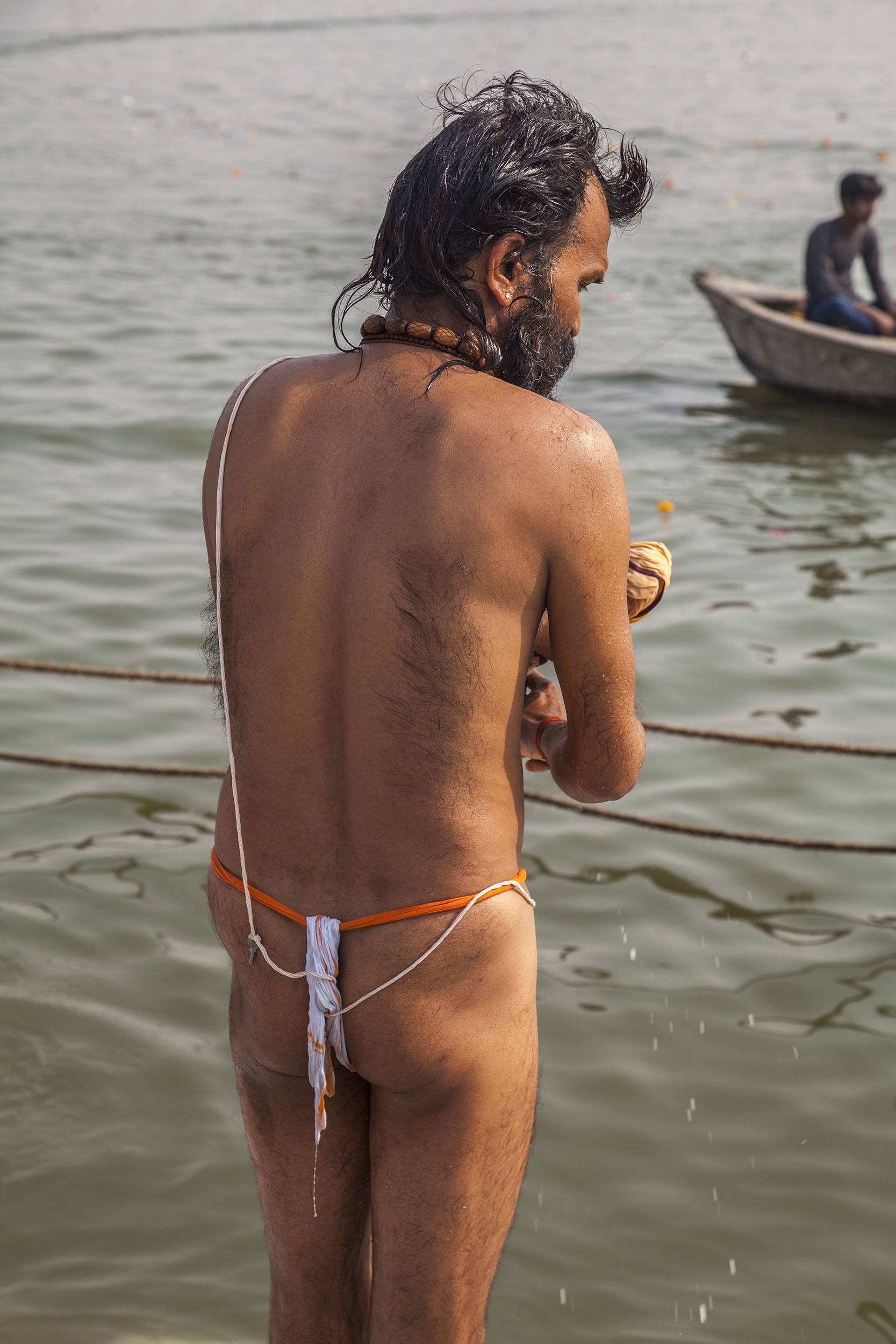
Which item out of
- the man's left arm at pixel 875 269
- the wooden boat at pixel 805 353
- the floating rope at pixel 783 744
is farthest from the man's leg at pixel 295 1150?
the man's left arm at pixel 875 269

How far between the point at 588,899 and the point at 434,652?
2.79 m

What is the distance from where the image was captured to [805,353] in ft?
31.7

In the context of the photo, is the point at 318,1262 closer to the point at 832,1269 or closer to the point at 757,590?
the point at 832,1269

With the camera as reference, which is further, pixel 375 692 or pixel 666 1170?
pixel 666 1170

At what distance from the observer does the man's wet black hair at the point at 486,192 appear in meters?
1.75

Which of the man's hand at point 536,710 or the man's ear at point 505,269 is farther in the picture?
the man's hand at point 536,710

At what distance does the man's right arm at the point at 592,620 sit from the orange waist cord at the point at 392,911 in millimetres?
184

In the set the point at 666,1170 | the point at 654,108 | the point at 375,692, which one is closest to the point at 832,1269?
the point at 666,1170

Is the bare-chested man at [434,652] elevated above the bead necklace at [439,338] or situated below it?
below

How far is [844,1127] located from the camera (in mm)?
3455

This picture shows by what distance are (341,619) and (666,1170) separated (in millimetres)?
2123

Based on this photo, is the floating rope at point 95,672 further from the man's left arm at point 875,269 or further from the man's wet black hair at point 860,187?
the man's left arm at point 875,269

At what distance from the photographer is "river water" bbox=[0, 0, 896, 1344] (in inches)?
121

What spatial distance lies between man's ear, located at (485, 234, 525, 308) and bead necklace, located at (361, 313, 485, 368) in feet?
0.20
